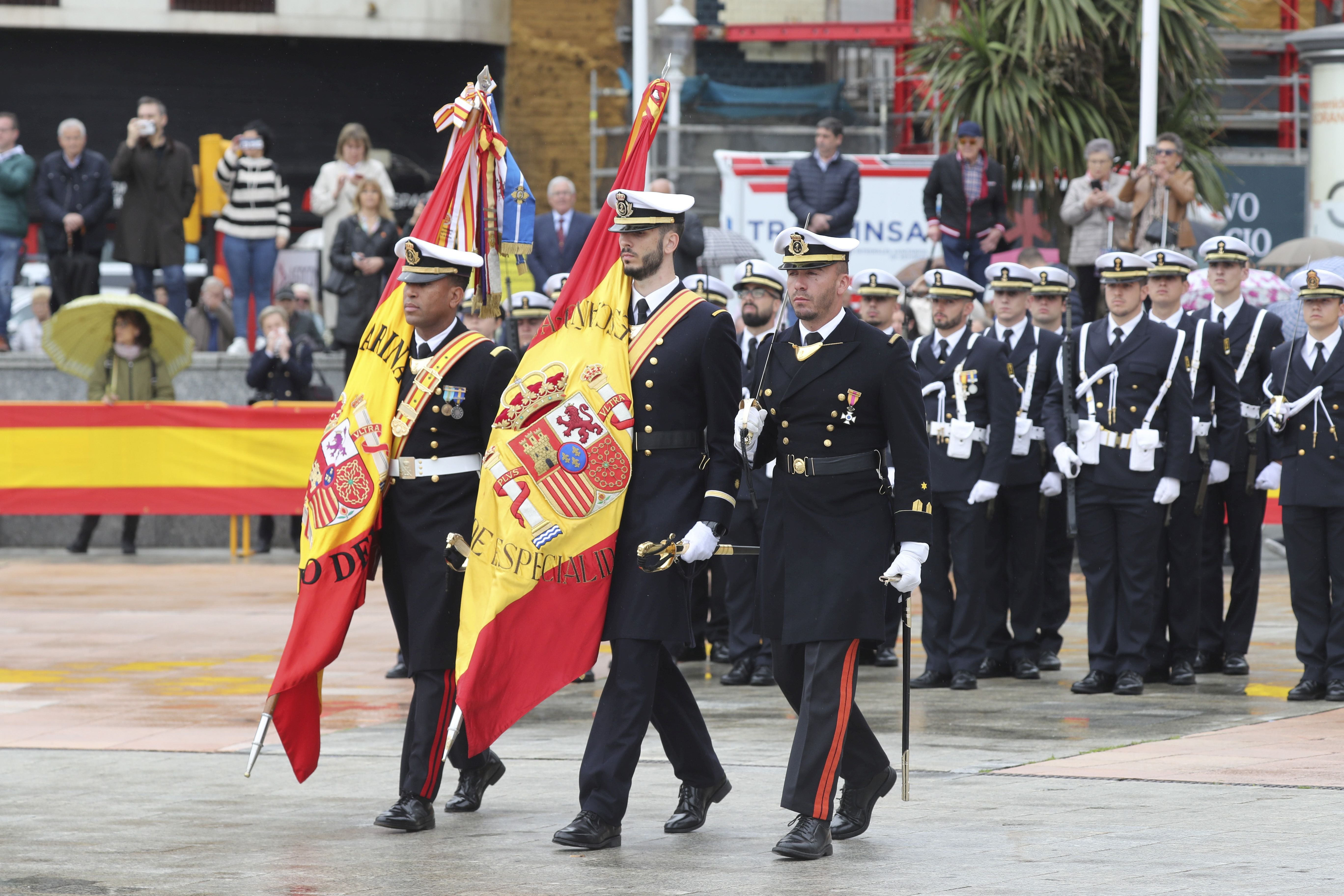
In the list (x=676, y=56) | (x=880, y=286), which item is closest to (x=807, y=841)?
(x=880, y=286)

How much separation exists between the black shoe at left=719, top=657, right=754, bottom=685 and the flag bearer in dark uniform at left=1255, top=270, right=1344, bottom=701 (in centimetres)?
280

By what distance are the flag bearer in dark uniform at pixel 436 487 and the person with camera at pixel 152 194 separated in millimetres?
10521

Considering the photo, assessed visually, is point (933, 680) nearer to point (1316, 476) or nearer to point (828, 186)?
point (1316, 476)

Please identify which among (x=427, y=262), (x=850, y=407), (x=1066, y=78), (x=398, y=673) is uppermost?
(x=1066, y=78)

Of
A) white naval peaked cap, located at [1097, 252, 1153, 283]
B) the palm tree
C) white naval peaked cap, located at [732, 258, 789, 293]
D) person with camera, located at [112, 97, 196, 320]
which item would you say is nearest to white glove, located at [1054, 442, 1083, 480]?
white naval peaked cap, located at [1097, 252, 1153, 283]

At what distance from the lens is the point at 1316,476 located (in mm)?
10273

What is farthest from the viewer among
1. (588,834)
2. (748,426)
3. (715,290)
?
(715,290)

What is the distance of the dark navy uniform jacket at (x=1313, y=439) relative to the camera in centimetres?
1021

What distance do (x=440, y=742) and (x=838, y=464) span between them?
1717 millimetres

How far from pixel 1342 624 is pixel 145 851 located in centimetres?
620

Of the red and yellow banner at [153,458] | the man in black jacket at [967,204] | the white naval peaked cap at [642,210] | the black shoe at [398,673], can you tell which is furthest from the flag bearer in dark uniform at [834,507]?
the red and yellow banner at [153,458]

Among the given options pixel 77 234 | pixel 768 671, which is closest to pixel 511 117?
pixel 77 234

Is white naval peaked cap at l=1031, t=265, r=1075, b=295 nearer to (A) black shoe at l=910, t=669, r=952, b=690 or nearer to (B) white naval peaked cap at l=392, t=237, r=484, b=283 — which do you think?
(A) black shoe at l=910, t=669, r=952, b=690

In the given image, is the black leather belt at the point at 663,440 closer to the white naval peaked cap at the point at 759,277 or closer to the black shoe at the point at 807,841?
the black shoe at the point at 807,841
